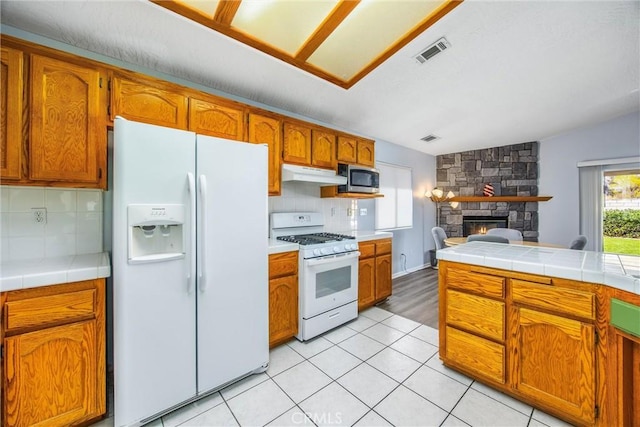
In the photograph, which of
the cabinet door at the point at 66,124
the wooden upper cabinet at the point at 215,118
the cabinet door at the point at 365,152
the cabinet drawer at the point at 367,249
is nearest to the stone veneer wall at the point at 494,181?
the cabinet door at the point at 365,152

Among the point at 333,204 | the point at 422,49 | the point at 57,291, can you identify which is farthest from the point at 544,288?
the point at 57,291

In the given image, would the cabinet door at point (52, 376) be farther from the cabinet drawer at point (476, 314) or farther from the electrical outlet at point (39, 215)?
the cabinet drawer at point (476, 314)

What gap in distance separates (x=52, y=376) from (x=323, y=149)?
270cm

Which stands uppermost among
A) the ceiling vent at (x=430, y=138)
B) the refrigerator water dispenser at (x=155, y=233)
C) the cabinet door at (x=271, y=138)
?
the ceiling vent at (x=430, y=138)

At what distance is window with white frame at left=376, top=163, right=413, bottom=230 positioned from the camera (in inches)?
172

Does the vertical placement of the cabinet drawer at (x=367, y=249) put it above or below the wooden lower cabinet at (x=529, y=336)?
above

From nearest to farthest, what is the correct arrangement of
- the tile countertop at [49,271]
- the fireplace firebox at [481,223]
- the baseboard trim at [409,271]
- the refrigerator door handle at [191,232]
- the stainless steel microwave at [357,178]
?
1. the tile countertop at [49,271]
2. the refrigerator door handle at [191,232]
3. the stainless steel microwave at [357,178]
4. the baseboard trim at [409,271]
5. the fireplace firebox at [481,223]

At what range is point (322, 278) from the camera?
2.47 m

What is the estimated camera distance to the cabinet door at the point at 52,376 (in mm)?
1253

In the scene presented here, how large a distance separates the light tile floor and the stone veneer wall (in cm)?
384

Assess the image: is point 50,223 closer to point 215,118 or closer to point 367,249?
point 215,118

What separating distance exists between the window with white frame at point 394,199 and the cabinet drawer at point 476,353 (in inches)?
97.1

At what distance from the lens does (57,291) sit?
1.34 m

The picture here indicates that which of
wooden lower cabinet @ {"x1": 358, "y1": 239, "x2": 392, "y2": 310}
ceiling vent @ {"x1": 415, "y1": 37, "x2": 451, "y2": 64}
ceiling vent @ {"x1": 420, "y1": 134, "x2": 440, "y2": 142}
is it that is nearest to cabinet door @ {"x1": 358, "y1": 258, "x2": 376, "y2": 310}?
wooden lower cabinet @ {"x1": 358, "y1": 239, "x2": 392, "y2": 310}
